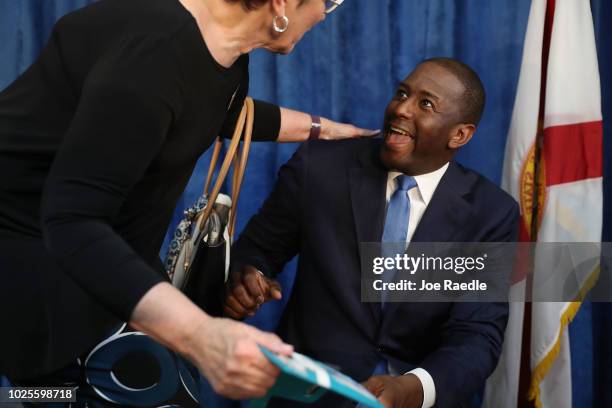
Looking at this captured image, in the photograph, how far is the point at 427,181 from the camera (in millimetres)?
1987

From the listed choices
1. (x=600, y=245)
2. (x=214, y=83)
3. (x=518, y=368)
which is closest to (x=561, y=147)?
(x=600, y=245)

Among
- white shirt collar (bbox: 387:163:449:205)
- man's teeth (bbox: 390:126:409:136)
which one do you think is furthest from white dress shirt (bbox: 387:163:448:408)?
man's teeth (bbox: 390:126:409:136)

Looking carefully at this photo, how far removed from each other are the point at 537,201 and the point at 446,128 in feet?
1.76

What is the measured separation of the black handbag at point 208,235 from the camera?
5.27ft

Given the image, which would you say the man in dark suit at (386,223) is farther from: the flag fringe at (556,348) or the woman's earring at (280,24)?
the woman's earring at (280,24)

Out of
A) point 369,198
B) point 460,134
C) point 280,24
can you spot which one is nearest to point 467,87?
point 460,134

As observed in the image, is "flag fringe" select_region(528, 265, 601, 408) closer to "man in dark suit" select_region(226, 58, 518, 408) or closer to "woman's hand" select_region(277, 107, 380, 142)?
"man in dark suit" select_region(226, 58, 518, 408)

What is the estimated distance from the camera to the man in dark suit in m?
1.87

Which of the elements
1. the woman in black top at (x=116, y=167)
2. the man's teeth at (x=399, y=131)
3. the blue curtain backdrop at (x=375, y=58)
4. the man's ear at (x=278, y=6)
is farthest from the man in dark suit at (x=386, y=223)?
the man's ear at (x=278, y=6)

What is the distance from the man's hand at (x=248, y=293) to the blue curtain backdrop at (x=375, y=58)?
2.48 feet

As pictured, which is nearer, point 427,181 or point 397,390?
point 397,390

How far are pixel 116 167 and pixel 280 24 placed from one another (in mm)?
357

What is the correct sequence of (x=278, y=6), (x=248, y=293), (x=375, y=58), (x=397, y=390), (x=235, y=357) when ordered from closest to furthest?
(x=235, y=357) < (x=278, y=6) < (x=397, y=390) < (x=248, y=293) < (x=375, y=58)

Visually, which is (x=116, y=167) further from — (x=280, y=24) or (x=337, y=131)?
(x=337, y=131)
